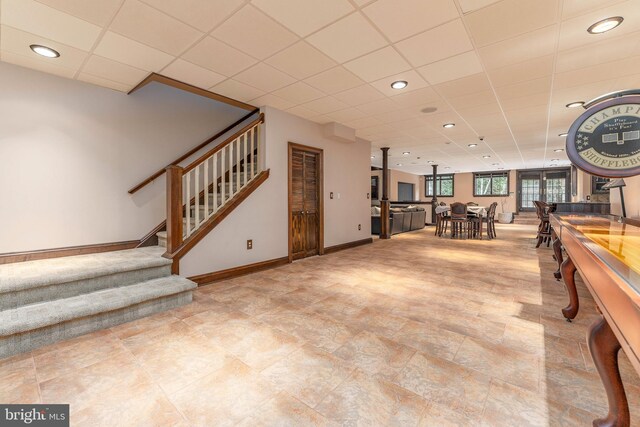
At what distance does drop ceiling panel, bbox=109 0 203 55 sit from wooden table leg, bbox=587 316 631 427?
3439mm

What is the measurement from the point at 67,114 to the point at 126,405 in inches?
146

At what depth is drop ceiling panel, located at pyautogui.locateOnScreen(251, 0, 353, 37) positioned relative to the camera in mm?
2186

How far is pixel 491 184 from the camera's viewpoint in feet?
49.1

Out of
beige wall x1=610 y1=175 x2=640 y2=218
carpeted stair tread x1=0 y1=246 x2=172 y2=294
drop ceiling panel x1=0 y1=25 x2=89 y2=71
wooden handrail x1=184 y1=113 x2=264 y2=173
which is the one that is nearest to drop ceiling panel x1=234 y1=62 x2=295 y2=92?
wooden handrail x1=184 y1=113 x2=264 y2=173

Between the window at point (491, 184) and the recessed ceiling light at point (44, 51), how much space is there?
16.8 meters

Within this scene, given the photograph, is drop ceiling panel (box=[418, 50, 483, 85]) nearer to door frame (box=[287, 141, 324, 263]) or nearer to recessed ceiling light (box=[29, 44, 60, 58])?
door frame (box=[287, 141, 324, 263])

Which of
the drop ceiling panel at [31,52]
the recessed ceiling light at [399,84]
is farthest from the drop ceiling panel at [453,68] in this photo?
the drop ceiling panel at [31,52]

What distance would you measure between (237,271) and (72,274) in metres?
1.80

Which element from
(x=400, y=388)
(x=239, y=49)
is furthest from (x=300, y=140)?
(x=400, y=388)

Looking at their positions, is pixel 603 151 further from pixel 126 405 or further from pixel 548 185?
pixel 548 185

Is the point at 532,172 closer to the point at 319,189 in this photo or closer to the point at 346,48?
the point at 319,189

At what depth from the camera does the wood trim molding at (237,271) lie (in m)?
3.56

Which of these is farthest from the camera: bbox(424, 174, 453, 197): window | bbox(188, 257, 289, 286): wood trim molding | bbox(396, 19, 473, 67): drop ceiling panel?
bbox(424, 174, 453, 197): window

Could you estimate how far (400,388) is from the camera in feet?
5.20
